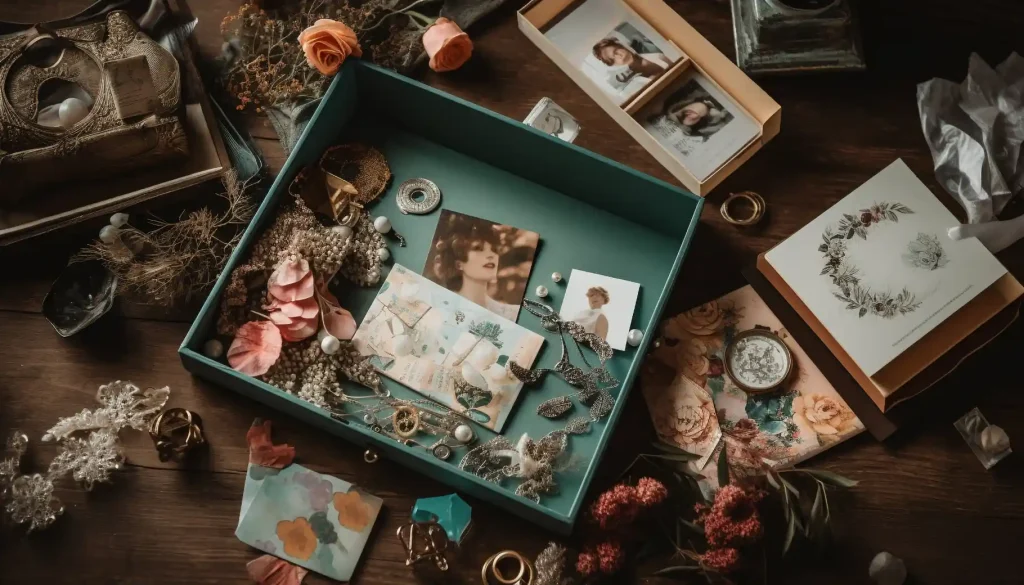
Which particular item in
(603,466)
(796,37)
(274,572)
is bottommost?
(274,572)

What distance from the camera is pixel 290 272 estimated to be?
4.81ft

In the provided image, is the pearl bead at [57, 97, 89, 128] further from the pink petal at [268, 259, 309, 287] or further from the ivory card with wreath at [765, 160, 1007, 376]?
the ivory card with wreath at [765, 160, 1007, 376]

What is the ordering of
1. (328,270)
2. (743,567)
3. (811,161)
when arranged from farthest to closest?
(811,161), (328,270), (743,567)

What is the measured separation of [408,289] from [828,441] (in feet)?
2.34

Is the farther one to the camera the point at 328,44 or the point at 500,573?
the point at 328,44

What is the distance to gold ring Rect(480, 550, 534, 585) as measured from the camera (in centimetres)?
141

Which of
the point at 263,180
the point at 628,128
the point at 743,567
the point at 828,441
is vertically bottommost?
the point at 743,567

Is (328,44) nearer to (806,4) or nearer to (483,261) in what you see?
(483,261)

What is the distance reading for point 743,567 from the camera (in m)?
1.39

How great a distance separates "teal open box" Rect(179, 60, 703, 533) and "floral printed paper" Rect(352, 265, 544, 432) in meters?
0.03

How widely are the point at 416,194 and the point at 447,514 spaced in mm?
549

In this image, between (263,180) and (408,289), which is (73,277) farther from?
(408,289)

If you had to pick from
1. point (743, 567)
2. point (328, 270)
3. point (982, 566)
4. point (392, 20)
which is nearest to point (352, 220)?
point (328, 270)

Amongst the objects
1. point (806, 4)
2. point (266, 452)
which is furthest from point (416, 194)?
point (806, 4)
